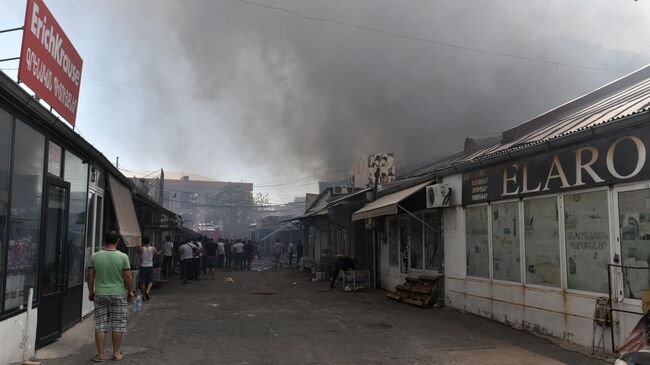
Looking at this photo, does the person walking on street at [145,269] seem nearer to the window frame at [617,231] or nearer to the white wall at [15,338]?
the white wall at [15,338]

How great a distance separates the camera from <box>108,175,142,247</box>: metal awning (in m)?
9.74

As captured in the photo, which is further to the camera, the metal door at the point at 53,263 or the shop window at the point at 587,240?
the shop window at the point at 587,240

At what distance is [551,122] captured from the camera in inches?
419

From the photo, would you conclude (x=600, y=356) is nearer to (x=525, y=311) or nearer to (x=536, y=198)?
(x=525, y=311)

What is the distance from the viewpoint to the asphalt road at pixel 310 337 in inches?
259

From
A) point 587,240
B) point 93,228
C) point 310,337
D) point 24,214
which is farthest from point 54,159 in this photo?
point 587,240

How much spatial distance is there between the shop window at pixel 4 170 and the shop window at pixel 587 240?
7534 mm

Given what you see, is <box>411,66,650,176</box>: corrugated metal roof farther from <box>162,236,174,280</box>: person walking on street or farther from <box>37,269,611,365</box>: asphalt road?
<box>162,236,174,280</box>: person walking on street

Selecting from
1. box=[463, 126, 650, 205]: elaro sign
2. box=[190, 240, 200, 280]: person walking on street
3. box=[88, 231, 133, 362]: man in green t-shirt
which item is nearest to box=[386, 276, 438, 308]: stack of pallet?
box=[463, 126, 650, 205]: elaro sign

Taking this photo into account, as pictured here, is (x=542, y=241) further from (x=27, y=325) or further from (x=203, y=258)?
(x=203, y=258)

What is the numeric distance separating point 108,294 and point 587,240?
6.64m

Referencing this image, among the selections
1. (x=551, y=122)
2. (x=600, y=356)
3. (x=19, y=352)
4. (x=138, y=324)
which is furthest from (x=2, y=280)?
(x=551, y=122)

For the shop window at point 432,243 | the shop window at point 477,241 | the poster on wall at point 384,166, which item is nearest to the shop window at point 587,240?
the shop window at point 477,241

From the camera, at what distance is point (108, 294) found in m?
6.26
